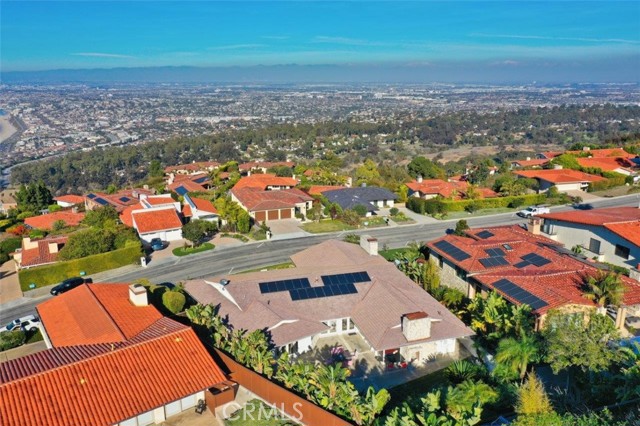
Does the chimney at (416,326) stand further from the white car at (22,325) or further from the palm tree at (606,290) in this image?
the white car at (22,325)

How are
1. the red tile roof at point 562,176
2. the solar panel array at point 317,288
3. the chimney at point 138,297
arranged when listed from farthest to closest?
the red tile roof at point 562,176 → the solar panel array at point 317,288 → the chimney at point 138,297

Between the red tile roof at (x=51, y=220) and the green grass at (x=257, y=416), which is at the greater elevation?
the green grass at (x=257, y=416)

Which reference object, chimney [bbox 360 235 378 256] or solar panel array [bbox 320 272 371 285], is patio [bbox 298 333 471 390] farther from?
chimney [bbox 360 235 378 256]

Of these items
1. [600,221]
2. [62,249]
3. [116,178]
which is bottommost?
[116,178]

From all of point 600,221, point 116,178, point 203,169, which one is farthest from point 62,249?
point 116,178

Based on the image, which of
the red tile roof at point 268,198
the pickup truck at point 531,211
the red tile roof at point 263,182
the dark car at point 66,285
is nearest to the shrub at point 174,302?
the dark car at point 66,285

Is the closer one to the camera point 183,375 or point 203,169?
point 183,375

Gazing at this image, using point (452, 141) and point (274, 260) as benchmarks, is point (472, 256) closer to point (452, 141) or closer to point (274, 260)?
point (274, 260)
